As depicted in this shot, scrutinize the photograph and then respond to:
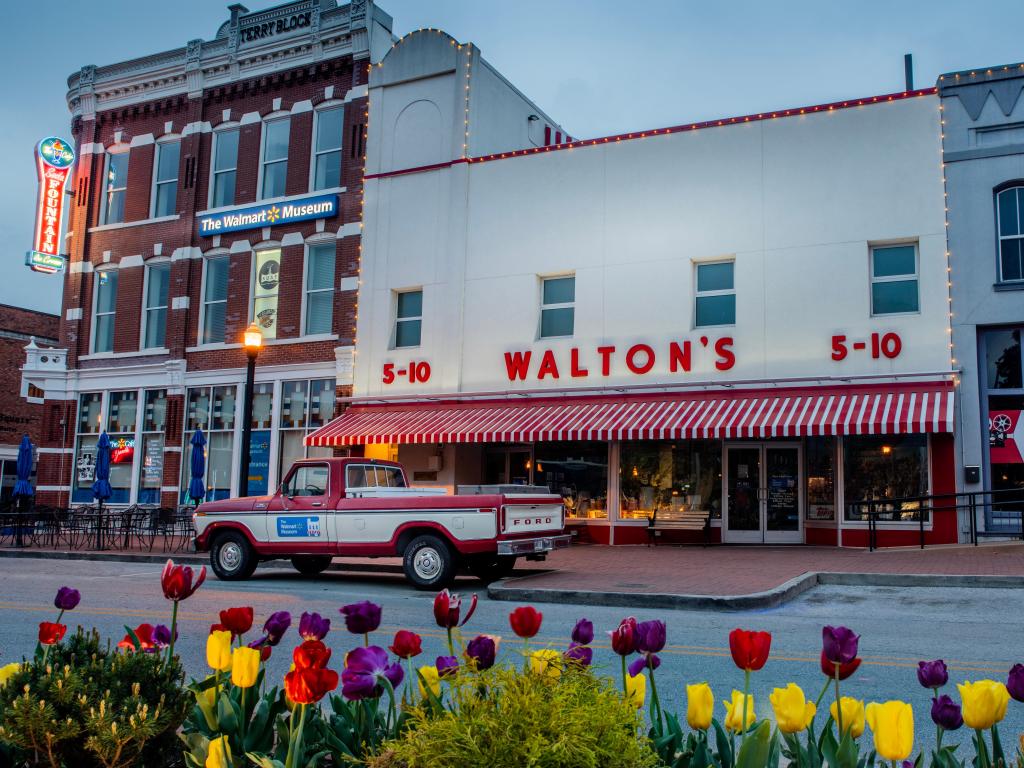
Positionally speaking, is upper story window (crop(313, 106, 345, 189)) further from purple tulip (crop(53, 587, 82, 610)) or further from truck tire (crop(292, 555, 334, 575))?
purple tulip (crop(53, 587, 82, 610))

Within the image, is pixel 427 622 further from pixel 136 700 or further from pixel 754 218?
pixel 754 218

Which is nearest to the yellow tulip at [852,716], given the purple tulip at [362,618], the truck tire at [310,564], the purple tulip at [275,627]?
the purple tulip at [362,618]

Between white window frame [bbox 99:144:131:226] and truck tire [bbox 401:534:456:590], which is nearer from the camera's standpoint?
truck tire [bbox 401:534:456:590]

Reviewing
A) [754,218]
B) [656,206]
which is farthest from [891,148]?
[656,206]

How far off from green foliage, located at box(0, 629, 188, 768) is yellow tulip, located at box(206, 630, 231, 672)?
23 centimetres

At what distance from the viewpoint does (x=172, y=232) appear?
28.6 m

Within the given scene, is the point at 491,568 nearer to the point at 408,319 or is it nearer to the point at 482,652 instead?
the point at 408,319

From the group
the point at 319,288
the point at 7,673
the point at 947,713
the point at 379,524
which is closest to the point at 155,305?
the point at 319,288

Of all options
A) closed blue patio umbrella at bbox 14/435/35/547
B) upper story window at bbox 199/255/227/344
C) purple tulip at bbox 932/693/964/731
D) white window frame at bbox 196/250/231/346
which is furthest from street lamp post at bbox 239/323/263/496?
purple tulip at bbox 932/693/964/731

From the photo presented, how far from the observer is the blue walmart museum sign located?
2603 cm

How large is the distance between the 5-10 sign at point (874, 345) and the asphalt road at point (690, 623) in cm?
656

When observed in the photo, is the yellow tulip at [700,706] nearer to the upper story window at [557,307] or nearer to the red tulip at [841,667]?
the red tulip at [841,667]

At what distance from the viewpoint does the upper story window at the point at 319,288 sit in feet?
85.5

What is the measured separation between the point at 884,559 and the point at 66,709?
15.7m
